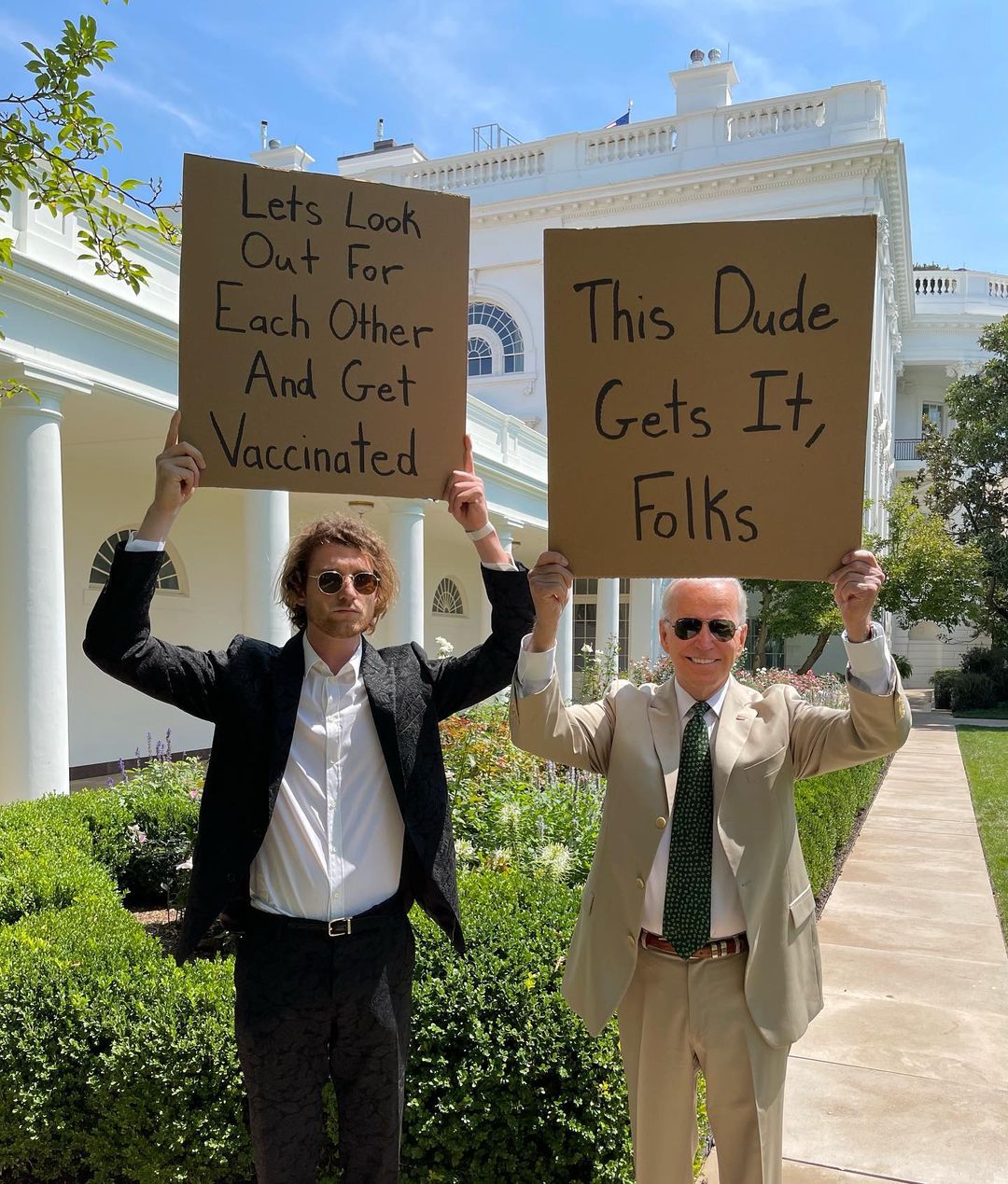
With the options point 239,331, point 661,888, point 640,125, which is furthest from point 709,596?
point 640,125

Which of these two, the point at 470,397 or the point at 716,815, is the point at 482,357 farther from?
the point at 716,815

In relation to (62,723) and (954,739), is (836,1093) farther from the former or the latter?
(954,739)

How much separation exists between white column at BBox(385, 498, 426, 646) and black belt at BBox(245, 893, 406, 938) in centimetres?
1074

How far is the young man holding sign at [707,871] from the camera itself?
7.09 feet

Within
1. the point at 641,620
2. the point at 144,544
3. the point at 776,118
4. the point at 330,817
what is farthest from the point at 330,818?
the point at 776,118

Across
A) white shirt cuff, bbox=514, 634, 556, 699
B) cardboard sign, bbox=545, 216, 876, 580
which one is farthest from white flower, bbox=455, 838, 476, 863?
cardboard sign, bbox=545, 216, 876, 580

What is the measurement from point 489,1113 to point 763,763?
4.72 feet

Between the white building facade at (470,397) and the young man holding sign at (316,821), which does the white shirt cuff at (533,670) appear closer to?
the young man holding sign at (316,821)

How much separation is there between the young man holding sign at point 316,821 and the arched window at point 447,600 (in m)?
18.2

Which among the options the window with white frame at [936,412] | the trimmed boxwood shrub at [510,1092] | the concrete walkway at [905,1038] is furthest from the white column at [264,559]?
the window with white frame at [936,412]

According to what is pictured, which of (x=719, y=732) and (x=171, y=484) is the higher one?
(x=171, y=484)

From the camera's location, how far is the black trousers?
214 centimetres

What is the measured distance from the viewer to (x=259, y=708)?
224 cm

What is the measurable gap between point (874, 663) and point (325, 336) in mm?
1454
